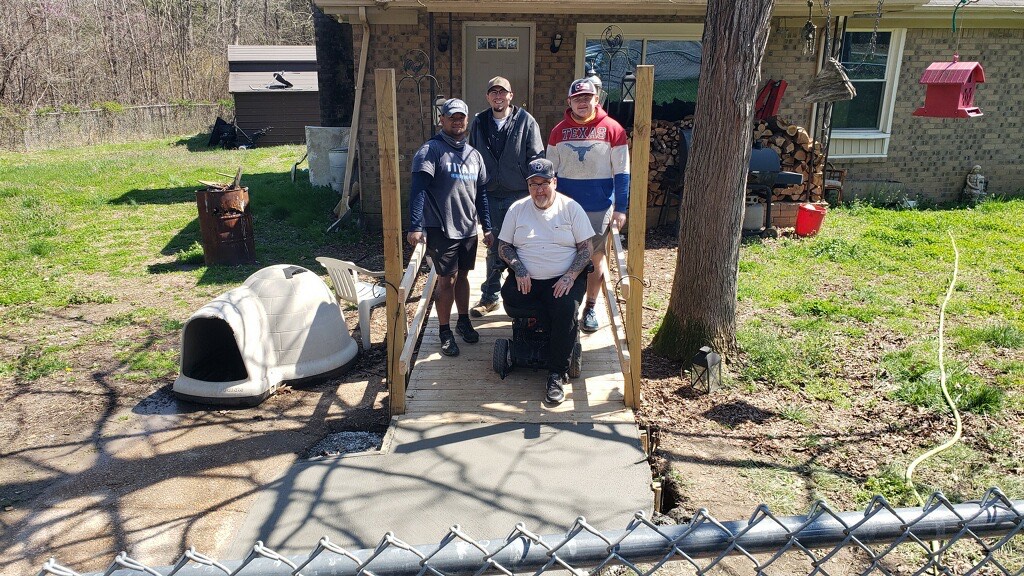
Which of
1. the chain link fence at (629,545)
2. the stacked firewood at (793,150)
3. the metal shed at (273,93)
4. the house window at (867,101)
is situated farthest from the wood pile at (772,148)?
the metal shed at (273,93)

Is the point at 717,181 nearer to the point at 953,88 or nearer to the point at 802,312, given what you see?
the point at 802,312

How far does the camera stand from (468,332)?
5.49 meters

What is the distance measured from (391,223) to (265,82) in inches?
778

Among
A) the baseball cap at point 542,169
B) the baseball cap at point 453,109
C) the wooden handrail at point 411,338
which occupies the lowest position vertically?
the wooden handrail at point 411,338

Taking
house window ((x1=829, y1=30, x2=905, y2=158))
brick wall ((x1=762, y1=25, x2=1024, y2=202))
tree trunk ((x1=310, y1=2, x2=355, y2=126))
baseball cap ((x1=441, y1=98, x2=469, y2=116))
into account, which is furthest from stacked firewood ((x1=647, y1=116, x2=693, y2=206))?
tree trunk ((x1=310, y1=2, x2=355, y2=126))

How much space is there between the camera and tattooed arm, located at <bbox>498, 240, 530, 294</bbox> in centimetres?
461

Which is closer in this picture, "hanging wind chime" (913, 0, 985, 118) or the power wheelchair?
the power wheelchair

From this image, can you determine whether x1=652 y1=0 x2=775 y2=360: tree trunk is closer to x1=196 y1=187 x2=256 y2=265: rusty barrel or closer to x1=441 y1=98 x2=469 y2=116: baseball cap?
x1=441 y1=98 x2=469 y2=116: baseball cap

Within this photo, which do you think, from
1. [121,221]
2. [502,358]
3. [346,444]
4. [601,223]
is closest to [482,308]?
[502,358]

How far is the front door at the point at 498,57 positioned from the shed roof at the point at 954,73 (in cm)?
477

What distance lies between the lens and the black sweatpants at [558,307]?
15.0ft

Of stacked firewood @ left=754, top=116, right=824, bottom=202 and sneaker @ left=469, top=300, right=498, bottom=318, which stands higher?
stacked firewood @ left=754, top=116, right=824, bottom=202

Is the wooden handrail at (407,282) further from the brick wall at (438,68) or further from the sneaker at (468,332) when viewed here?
the brick wall at (438,68)

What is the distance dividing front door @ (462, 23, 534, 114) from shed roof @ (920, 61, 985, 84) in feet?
15.6
